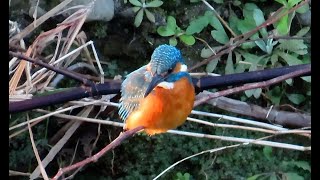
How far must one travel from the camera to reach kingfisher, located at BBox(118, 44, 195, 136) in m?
0.67

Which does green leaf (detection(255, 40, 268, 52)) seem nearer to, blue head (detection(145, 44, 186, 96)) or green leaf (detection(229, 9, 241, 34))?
green leaf (detection(229, 9, 241, 34))

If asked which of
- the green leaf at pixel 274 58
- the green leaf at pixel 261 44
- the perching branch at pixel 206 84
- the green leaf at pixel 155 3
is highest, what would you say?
the green leaf at pixel 155 3

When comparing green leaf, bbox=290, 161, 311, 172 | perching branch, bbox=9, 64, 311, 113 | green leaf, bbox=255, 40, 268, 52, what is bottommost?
green leaf, bbox=290, 161, 311, 172

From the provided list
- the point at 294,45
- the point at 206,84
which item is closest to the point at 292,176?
the point at 294,45

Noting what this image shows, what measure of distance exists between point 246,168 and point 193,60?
1.04 feet

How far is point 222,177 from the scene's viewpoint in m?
1.17

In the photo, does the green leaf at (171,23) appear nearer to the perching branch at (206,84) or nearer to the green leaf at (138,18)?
the green leaf at (138,18)

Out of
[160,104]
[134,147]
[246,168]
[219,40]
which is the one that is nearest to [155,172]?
[134,147]

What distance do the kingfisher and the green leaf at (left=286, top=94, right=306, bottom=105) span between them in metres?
0.48

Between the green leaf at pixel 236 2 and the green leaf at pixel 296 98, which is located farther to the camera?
the green leaf at pixel 296 98

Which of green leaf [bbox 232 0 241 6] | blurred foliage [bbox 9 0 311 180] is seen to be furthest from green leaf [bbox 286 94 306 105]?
green leaf [bbox 232 0 241 6]

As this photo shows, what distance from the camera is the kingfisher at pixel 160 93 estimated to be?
26.5 inches

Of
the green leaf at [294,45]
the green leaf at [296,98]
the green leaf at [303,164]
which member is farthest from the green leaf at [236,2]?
the green leaf at [303,164]
